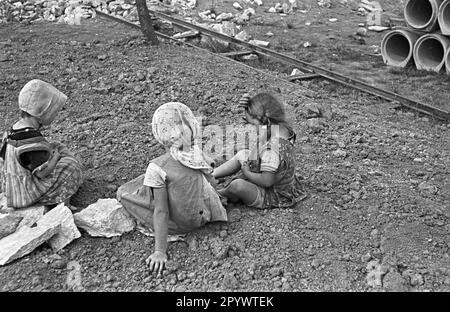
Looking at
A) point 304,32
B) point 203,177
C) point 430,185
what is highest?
point 203,177

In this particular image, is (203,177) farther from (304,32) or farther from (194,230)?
(304,32)

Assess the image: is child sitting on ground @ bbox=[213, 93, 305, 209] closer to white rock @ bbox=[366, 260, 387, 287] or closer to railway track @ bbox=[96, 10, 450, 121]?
white rock @ bbox=[366, 260, 387, 287]

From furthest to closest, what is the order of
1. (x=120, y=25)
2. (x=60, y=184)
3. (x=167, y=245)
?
(x=120, y=25) < (x=60, y=184) < (x=167, y=245)

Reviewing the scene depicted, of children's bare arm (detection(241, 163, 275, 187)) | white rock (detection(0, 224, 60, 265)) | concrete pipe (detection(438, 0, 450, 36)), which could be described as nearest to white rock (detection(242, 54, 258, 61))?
concrete pipe (detection(438, 0, 450, 36))

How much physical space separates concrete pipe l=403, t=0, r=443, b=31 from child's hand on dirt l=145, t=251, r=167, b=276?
22.5ft

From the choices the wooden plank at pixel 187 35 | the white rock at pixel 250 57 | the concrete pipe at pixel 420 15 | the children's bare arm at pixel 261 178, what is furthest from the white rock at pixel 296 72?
the children's bare arm at pixel 261 178

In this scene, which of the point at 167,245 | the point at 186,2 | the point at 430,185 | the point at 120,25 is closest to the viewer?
the point at 167,245

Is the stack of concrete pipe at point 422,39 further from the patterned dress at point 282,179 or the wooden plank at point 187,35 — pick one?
the patterned dress at point 282,179

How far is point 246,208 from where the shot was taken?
4.40 meters

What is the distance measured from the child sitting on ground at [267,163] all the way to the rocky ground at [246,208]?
0.35ft

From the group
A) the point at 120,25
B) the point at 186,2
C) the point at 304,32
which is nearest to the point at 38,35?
the point at 120,25

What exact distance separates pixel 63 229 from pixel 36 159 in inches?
23.5

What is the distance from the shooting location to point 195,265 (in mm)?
3801

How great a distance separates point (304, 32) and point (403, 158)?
22.1ft
